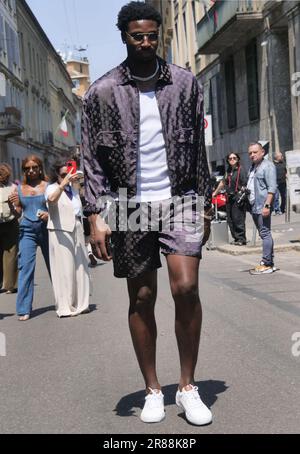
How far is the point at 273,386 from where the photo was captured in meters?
4.62

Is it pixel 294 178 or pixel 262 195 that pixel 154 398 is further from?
pixel 294 178

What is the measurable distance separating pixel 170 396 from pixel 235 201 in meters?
10.4

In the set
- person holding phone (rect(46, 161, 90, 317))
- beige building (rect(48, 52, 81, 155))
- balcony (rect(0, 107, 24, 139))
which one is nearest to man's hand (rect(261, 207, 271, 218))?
person holding phone (rect(46, 161, 90, 317))

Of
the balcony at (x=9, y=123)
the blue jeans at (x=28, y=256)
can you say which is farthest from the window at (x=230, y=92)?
the blue jeans at (x=28, y=256)

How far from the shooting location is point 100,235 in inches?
157

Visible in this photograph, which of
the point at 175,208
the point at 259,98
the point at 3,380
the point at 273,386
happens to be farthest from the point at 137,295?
the point at 259,98

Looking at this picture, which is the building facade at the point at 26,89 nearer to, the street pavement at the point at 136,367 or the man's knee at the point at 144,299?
the street pavement at the point at 136,367

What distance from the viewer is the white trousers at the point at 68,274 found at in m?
8.03

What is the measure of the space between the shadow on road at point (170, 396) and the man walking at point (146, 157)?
28 cm

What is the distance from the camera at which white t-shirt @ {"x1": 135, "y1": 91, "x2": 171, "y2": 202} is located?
3.99 m
